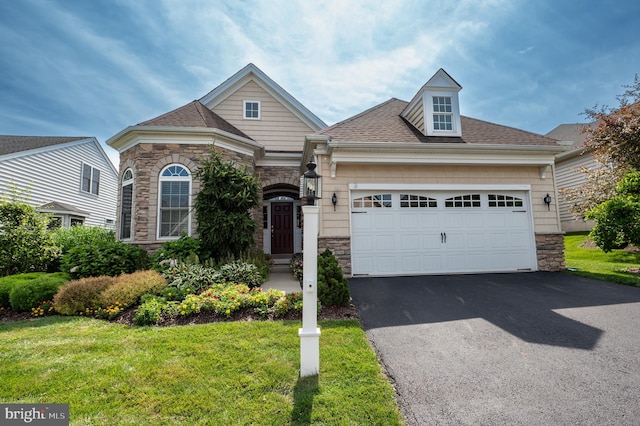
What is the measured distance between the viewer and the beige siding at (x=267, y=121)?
11.0 m

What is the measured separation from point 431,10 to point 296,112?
632 centimetres

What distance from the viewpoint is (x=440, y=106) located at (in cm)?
861

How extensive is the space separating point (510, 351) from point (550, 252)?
6.52 m

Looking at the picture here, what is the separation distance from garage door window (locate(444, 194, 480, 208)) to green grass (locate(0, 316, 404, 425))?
5.44 meters

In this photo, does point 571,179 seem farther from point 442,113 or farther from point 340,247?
point 340,247

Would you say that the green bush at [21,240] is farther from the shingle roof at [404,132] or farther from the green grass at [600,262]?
the green grass at [600,262]

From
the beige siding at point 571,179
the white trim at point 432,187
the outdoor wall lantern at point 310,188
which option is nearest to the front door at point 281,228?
the white trim at point 432,187

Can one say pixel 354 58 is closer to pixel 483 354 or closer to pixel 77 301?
pixel 483 354

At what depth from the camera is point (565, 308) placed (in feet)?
15.2

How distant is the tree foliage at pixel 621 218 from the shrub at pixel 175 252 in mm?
10948

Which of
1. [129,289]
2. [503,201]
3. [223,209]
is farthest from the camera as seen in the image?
[503,201]

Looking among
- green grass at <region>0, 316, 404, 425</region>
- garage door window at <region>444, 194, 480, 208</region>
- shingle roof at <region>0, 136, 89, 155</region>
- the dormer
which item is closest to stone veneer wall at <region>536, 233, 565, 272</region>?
garage door window at <region>444, 194, 480, 208</region>

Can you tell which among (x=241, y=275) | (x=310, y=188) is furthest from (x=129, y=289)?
(x=310, y=188)

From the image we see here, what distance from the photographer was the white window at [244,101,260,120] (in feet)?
36.4
